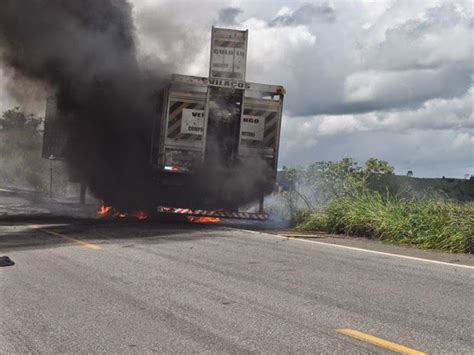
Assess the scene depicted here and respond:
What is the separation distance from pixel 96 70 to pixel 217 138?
133 inches

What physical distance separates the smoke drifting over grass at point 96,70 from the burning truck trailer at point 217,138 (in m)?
0.69

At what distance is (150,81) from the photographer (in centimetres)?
1477

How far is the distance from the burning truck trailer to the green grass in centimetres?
168

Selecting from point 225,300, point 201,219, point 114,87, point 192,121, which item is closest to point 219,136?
point 192,121

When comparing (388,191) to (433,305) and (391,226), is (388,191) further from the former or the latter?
(433,305)

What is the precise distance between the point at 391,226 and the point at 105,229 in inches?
233

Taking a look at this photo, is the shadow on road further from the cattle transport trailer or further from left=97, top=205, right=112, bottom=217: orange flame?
left=97, top=205, right=112, bottom=217: orange flame

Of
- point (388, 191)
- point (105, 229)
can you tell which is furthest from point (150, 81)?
point (388, 191)

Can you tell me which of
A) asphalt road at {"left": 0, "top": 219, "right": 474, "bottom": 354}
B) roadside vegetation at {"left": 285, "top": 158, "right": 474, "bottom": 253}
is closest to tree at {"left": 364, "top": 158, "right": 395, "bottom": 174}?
roadside vegetation at {"left": 285, "top": 158, "right": 474, "bottom": 253}

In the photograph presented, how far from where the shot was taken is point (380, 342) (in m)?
4.78

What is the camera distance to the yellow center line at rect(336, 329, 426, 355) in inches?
179

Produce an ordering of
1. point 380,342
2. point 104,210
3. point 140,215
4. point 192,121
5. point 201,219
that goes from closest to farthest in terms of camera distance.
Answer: point 380,342
point 192,121
point 201,219
point 140,215
point 104,210

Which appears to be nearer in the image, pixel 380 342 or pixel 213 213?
pixel 380 342

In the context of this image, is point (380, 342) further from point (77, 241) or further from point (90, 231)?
point (90, 231)
